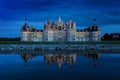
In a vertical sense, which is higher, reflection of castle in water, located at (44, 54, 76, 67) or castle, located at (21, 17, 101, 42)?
castle, located at (21, 17, 101, 42)

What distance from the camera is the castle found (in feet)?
417

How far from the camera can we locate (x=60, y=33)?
127375 mm

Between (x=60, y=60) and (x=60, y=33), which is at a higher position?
(x=60, y=33)

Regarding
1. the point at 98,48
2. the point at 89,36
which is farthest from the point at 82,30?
the point at 98,48

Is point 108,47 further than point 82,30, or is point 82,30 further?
point 82,30

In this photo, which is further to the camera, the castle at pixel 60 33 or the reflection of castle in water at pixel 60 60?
the castle at pixel 60 33

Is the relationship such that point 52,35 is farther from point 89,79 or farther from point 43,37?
point 89,79

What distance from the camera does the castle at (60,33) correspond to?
12720 centimetres

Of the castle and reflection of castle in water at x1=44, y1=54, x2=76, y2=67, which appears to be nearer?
reflection of castle in water at x1=44, y1=54, x2=76, y2=67

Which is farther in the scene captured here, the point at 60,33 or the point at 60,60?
the point at 60,33

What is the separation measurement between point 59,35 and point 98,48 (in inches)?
2258

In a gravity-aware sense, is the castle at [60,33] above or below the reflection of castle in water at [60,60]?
above

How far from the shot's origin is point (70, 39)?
12606 cm

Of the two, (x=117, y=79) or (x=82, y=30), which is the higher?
(x=82, y=30)
